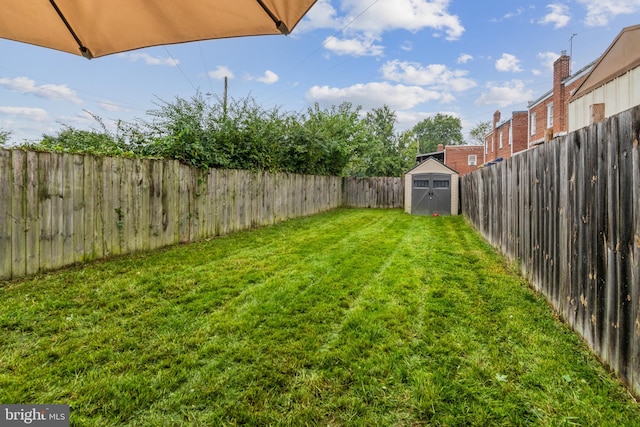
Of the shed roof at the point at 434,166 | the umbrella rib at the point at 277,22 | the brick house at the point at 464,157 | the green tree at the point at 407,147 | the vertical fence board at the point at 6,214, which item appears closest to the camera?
the umbrella rib at the point at 277,22

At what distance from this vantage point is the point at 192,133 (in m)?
5.83

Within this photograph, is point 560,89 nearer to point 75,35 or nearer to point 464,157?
point 464,157

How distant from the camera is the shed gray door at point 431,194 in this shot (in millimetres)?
12508

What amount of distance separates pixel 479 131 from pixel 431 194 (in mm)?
38605

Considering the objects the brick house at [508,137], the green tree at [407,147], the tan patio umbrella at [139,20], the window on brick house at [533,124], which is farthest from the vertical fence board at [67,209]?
the green tree at [407,147]

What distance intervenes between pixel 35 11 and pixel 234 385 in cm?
214

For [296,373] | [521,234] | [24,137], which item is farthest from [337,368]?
[24,137]

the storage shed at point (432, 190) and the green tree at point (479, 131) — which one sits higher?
the green tree at point (479, 131)

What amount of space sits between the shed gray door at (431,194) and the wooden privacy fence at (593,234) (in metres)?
9.39

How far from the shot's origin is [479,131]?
146ft

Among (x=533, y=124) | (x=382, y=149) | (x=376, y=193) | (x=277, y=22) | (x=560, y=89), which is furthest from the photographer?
(x=382, y=149)

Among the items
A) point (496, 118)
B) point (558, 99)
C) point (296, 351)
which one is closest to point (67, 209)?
point (296, 351)

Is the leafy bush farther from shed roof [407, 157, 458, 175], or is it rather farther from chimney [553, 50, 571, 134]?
chimney [553, 50, 571, 134]

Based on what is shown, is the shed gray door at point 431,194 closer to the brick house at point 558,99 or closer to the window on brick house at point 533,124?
the brick house at point 558,99
